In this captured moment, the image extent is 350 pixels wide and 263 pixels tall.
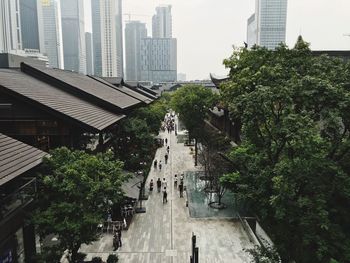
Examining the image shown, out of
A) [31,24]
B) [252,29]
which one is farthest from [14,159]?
[252,29]

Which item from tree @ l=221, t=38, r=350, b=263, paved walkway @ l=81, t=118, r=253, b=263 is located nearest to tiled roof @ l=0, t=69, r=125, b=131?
paved walkway @ l=81, t=118, r=253, b=263

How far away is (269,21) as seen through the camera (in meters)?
169

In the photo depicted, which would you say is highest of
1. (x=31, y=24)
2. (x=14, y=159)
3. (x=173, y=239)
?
(x=31, y=24)

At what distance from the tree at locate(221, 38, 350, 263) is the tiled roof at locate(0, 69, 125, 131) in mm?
9722

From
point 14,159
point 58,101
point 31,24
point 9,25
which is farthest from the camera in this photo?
point 31,24

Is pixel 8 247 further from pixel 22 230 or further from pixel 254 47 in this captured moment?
pixel 254 47

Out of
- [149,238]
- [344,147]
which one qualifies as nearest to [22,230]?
[149,238]

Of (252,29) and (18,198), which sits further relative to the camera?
(252,29)

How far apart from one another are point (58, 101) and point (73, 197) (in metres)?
10.2

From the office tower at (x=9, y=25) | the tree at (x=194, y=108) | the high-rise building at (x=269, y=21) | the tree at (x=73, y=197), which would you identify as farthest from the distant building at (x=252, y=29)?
the tree at (x=73, y=197)

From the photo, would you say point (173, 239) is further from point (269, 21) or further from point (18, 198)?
point (269, 21)

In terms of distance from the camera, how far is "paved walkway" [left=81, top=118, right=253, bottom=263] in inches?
738

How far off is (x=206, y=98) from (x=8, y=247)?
119ft

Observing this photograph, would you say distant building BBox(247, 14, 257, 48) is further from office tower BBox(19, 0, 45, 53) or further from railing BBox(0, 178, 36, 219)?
railing BBox(0, 178, 36, 219)
